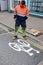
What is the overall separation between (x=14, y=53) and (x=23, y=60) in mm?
607

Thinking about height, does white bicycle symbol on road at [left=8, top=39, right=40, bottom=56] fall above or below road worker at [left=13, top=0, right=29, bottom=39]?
below

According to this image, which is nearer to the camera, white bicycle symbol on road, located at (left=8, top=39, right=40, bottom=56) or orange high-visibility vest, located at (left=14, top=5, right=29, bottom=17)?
white bicycle symbol on road, located at (left=8, top=39, right=40, bottom=56)

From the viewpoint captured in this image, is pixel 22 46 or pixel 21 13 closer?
pixel 22 46

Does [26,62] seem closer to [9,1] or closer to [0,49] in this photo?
[0,49]

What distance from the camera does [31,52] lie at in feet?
18.9

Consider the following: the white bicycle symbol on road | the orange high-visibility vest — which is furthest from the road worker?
the white bicycle symbol on road

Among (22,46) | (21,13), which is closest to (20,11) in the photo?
(21,13)

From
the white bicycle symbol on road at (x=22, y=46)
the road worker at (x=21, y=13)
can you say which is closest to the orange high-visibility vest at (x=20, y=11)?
the road worker at (x=21, y=13)

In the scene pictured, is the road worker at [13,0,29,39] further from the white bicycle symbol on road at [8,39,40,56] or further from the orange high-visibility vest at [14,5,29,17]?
the white bicycle symbol on road at [8,39,40,56]

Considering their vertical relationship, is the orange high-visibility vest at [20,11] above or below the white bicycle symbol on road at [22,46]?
above

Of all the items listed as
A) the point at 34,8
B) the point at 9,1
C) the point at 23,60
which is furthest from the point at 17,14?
the point at 9,1

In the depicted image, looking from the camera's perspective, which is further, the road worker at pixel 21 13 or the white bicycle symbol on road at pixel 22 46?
the road worker at pixel 21 13

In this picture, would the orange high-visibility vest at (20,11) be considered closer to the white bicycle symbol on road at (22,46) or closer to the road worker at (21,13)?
the road worker at (21,13)

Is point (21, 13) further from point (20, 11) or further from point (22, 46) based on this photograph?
point (22, 46)
